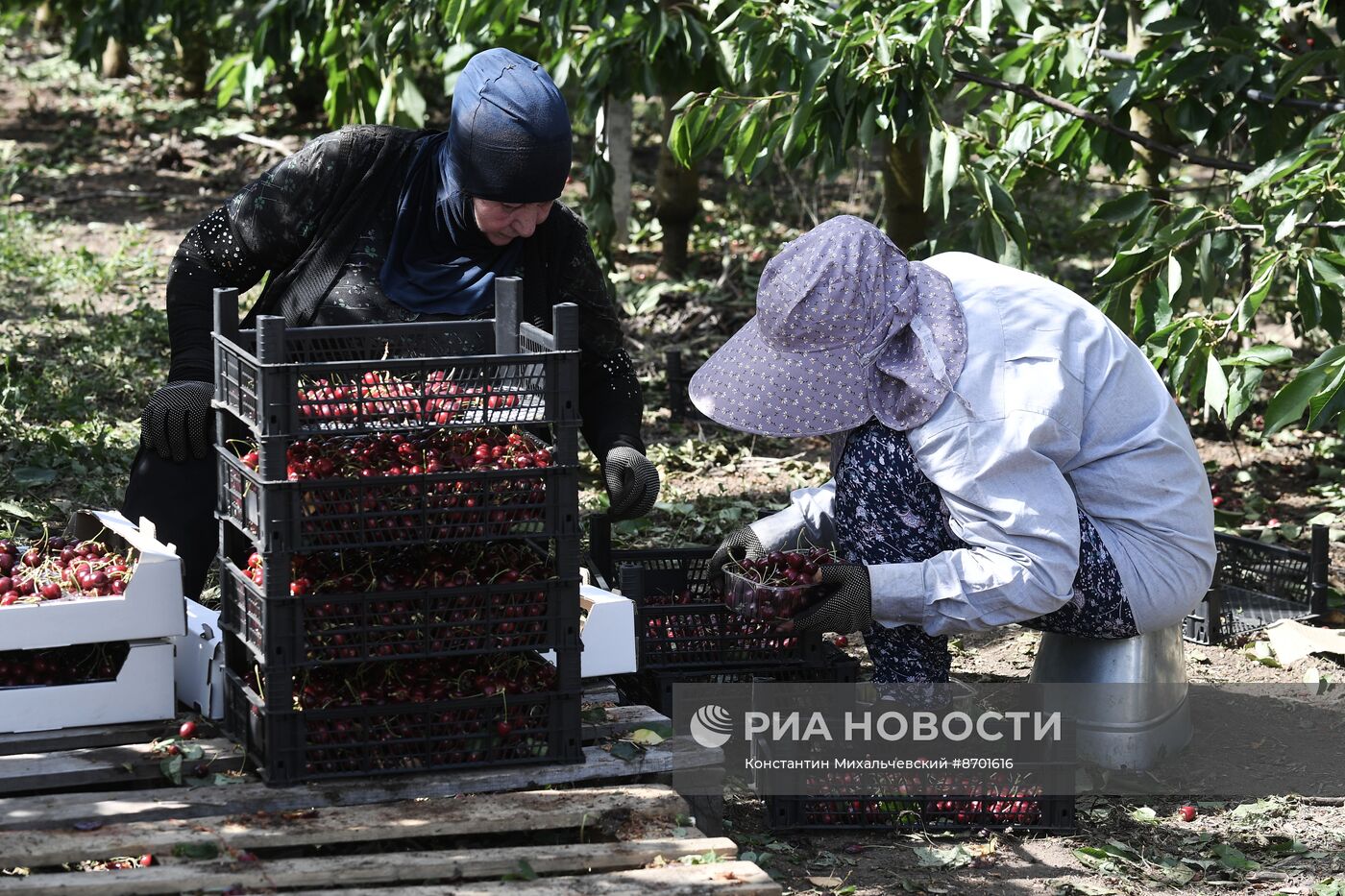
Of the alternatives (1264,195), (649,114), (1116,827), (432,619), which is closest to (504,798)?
(432,619)

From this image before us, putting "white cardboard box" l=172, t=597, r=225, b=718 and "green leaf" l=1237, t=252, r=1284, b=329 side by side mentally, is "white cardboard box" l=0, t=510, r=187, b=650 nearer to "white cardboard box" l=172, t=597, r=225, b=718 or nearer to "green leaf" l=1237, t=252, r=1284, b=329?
"white cardboard box" l=172, t=597, r=225, b=718

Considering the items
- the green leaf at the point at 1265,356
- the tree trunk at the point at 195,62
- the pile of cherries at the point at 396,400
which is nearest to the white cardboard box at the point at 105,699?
the pile of cherries at the point at 396,400

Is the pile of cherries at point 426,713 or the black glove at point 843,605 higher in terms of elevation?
the black glove at point 843,605

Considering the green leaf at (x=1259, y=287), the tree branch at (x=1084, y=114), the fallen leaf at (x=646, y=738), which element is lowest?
the fallen leaf at (x=646, y=738)

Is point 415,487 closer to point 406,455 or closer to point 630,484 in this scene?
point 406,455

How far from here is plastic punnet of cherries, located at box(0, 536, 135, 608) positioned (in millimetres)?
2746

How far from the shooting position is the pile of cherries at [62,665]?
274cm

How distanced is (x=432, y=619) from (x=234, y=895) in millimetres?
539

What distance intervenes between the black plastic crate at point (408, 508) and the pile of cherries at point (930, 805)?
2.57 ft

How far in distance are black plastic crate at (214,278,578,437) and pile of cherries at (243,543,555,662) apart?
25 centimetres

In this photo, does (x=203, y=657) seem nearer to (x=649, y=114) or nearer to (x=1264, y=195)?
(x=1264, y=195)

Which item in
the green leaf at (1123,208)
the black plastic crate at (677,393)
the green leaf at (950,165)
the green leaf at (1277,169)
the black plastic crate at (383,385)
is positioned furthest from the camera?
the black plastic crate at (677,393)

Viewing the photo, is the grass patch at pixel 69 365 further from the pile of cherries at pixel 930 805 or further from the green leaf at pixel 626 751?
the pile of cherries at pixel 930 805

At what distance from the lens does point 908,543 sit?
3029 mm
